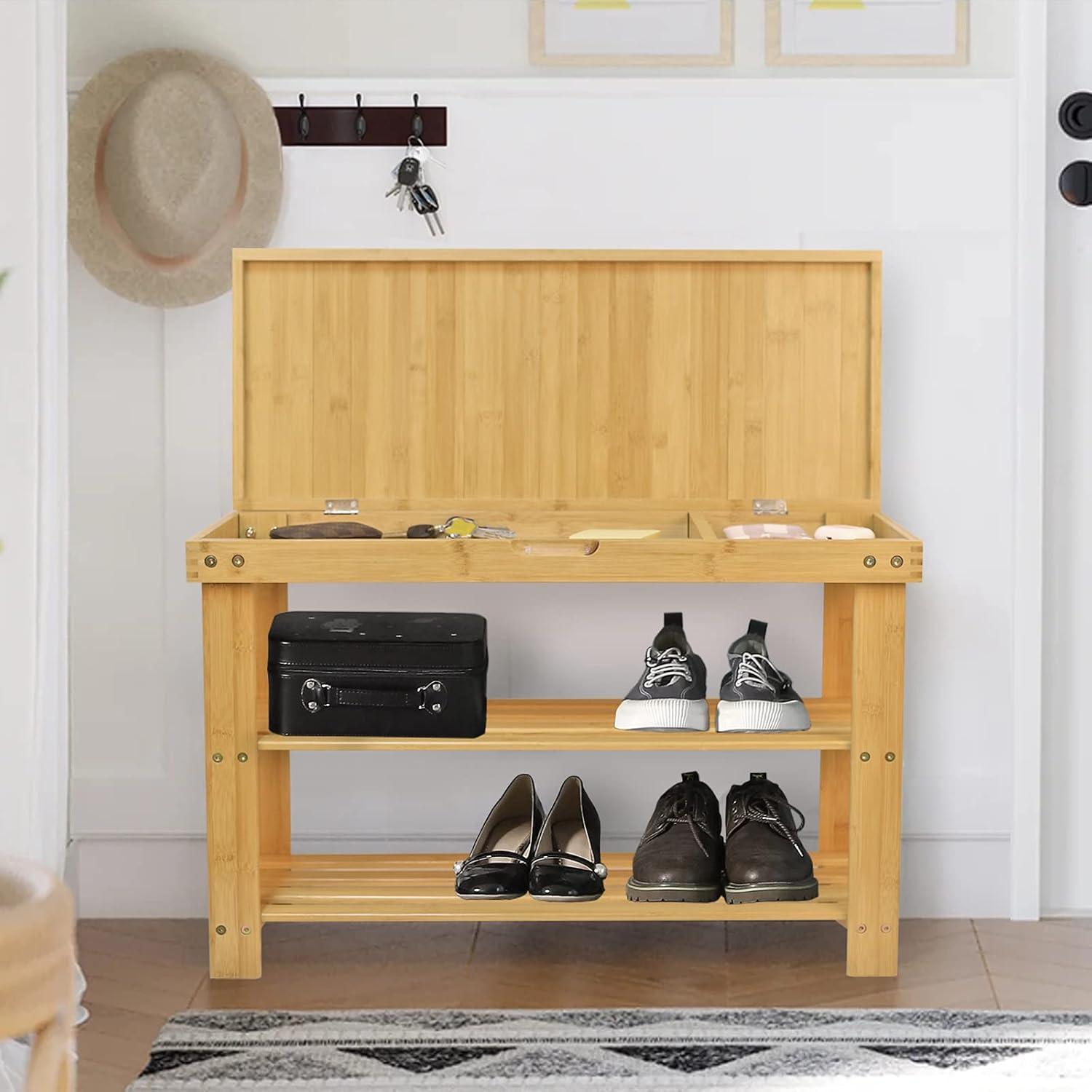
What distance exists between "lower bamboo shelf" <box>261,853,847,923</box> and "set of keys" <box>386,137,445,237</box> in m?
1.12

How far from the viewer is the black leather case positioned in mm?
2078

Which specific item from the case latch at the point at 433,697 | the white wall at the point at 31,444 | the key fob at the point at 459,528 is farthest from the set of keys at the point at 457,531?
the white wall at the point at 31,444

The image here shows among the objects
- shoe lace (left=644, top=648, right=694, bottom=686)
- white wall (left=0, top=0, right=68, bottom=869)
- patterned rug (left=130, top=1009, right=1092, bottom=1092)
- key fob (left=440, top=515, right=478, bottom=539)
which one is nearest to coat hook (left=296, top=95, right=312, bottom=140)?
white wall (left=0, top=0, right=68, bottom=869)

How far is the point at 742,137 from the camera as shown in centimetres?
242

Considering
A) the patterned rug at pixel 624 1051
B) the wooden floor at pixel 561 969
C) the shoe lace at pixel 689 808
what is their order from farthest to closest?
the shoe lace at pixel 689 808 < the wooden floor at pixel 561 969 < the patterned rug at pixel 624 1051

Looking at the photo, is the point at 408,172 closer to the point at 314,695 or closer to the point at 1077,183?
the point at 314,695

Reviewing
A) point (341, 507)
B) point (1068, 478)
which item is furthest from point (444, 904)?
point (1068, 478)

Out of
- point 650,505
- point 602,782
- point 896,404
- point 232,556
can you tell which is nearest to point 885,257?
point 896,404

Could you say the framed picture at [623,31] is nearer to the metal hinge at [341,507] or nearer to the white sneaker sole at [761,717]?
the metal hinge at [341,507]

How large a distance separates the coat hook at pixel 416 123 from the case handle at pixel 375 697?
99cm

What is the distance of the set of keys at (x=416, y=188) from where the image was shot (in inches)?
93.6

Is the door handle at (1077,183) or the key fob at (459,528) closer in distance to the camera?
the key fob at (459,528)

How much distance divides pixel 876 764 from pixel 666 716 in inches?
12.9

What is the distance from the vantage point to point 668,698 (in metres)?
2.10
